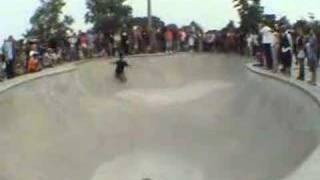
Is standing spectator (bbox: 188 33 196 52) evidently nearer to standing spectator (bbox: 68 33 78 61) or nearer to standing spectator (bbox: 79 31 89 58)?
standing spectator (bbox: 79 31 89 58)

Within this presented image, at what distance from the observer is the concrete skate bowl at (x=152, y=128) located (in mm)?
16641

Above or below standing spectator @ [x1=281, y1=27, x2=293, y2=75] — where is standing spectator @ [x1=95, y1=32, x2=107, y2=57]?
below

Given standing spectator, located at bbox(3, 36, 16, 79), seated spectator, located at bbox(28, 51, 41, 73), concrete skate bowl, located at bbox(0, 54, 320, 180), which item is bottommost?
concrete skate bowl, located at bbox(0, 54, 320, 180)

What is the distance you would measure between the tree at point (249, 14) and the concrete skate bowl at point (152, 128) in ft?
27.8

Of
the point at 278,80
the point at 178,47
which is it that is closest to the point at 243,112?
the point at 278,80

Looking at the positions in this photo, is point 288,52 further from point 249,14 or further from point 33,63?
point 249,14

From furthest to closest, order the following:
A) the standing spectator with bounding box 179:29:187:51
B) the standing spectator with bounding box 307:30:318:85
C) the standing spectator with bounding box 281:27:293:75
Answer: the standing spectator with bounding box 179:29:187:51 < the standing spectator with bounding box 281:27:293:75 < the standing spectator with bounding box 307:30:318:85

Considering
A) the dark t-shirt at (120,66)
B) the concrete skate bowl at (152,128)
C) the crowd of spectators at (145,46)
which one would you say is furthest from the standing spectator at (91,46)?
the dark t-shirt at (120,66)

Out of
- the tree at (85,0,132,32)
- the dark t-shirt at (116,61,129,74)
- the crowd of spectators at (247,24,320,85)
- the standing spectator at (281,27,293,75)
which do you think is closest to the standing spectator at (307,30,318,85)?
the crowd of spectators at (247,24,320,85)

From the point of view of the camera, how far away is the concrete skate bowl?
1664 cm

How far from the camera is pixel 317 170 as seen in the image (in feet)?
32.7

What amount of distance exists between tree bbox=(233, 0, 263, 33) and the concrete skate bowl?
8.47 m

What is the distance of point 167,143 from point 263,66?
4.66 m

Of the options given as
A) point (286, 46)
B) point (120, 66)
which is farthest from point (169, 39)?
point (286, 46)
